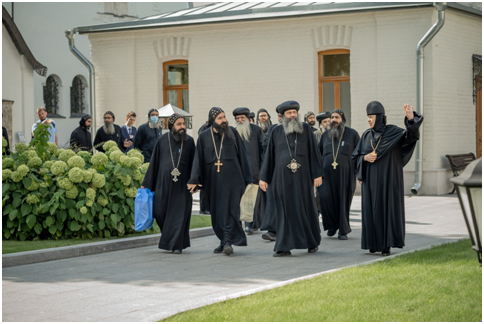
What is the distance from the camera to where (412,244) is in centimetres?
897

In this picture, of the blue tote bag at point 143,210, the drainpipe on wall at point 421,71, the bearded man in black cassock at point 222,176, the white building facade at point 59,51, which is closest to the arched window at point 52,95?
the white building facade at point 59,51

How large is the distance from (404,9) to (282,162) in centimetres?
825

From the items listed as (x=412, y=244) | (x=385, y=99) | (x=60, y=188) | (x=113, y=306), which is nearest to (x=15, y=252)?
(x=60, y=188)

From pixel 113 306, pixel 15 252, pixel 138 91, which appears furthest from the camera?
pixel 138 91

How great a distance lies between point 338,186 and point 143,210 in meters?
2.90

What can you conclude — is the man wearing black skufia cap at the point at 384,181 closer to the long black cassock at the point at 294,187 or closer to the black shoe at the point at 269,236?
the long black cassock at the point at 294,187

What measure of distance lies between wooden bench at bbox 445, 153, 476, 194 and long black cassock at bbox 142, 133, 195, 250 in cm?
861

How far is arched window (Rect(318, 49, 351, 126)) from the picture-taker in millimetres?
16547

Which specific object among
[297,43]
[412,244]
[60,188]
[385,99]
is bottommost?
[412,244]

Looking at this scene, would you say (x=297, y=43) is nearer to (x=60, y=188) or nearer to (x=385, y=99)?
(x=385, y=99)

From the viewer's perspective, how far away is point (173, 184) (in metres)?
8.65

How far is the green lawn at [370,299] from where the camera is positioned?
4.80 m

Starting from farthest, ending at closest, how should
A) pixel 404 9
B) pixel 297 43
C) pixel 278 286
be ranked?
1. pixel 297 43
2. pixel 404 9
3. pixel 278 286

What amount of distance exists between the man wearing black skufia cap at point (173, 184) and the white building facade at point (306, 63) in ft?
→ 26.4
